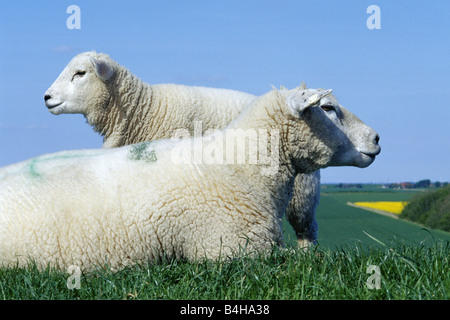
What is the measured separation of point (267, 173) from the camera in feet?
19.5

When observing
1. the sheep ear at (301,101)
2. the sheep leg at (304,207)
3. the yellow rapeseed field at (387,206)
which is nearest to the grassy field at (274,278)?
the sheep ear at (301,101)

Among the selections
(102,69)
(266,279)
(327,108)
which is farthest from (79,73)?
(266,279)

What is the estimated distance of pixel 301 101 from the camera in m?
5.75

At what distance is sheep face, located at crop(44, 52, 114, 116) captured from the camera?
8.96 metres

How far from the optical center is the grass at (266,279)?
14.9 ft

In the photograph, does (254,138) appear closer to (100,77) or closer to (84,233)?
(84,233)

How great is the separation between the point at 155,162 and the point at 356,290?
2.52m

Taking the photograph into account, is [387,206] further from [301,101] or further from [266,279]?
[266,279]

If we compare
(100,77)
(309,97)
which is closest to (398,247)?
(309,97)

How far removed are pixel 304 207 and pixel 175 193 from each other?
11.4ft

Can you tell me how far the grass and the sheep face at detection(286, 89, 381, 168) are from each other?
1.12 m

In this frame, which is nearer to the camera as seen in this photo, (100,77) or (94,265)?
(94,265)

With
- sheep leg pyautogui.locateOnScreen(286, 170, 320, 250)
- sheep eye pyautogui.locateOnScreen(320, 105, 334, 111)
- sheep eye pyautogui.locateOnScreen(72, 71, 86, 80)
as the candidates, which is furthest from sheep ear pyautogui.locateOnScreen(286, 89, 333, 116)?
sheep eye pyautogui.locateOnScreen(72, 71, 86, 80)

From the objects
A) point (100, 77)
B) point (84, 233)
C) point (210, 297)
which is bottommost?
point (210, 297)
